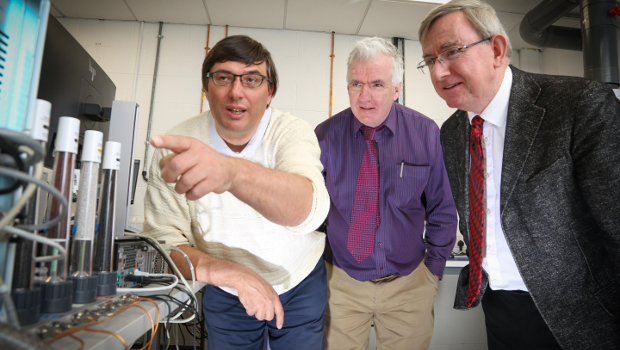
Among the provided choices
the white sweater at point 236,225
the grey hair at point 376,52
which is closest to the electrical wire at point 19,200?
the white sweater at point 236,225

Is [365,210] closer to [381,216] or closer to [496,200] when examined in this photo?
[381,216]

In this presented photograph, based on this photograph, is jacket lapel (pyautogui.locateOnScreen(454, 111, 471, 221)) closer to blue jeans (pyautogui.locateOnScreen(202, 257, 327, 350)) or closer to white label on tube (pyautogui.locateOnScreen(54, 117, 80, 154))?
blue jeans (pyautogui.locateOnScreen(202, 257, 327, 350))

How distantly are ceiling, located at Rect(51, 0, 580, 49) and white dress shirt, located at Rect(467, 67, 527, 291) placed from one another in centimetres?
212

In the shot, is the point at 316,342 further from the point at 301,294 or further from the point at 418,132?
the point at 418,132

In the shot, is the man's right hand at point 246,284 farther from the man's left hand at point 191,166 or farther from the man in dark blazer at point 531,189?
the man in dark blazer at point 531,189

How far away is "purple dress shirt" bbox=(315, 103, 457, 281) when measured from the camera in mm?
1564

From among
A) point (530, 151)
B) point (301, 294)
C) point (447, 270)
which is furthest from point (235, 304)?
point (447, 270)

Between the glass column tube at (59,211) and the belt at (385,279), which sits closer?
the glass column tube at (59,211)

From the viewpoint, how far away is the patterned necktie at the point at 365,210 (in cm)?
153

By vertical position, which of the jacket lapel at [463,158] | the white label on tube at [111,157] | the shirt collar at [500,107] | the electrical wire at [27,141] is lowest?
the electrical wire at [27,141]

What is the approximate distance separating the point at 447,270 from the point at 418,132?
1.24m

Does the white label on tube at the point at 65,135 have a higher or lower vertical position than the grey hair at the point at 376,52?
lower

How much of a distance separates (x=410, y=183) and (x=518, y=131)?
61 cm

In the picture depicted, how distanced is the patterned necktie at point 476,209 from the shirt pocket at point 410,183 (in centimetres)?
39
